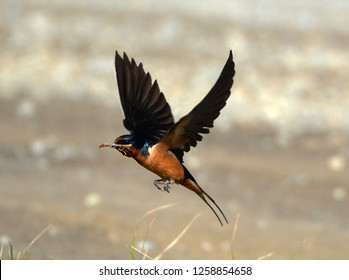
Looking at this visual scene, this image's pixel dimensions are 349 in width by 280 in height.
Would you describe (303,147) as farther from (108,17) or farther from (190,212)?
(108,17)

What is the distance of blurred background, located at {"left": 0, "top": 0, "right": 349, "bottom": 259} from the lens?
29.1 feet

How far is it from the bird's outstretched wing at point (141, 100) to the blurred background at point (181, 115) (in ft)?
0.12

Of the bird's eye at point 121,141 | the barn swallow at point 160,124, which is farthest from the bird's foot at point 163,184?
the bird's eye at point 121,141

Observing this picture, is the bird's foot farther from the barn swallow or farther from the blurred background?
the blurred background

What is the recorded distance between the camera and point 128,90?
264 cm

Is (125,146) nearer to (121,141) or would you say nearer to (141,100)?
(121,141)

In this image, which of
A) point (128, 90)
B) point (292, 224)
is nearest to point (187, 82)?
point (292, 224)

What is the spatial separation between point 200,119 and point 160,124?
14cm

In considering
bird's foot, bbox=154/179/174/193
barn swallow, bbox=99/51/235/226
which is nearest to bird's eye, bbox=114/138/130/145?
barn swallow, bbox=99/51/235/226

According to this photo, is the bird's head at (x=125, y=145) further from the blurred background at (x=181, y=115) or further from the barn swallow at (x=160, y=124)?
the blurred background at (x=181, y=115)

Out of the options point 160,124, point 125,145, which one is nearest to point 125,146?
point 125,145

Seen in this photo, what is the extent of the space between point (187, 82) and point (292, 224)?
16.7 ft

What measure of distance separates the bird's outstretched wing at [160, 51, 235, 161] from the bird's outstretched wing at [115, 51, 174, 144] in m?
0.07

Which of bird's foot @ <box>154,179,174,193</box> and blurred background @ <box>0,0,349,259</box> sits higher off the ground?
blurred background @ <box>0,0,349,259</box>
